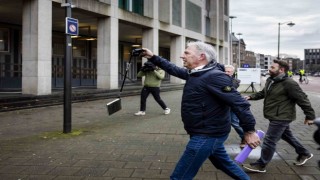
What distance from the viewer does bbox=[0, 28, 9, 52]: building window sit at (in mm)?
23062

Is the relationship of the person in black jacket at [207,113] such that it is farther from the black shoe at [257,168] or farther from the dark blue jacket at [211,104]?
the black shoe at [257,168]

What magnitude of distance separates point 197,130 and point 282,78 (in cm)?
263

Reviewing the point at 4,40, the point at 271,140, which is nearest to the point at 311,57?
the point at 4,40

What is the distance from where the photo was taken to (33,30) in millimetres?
15562

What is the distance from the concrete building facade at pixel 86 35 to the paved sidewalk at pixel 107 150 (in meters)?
4.85

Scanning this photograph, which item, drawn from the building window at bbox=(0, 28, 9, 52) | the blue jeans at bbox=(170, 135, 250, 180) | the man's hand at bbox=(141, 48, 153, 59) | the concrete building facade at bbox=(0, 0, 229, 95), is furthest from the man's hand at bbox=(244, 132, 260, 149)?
the building window at bbox=(0, 28, 9, 52)

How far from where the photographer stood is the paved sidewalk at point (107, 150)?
548 centimetres

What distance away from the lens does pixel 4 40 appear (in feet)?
76.4

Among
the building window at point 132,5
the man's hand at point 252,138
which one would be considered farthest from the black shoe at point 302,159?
the building window at point 132,5

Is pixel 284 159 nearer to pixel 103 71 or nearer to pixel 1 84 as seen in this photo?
pixel 103 71

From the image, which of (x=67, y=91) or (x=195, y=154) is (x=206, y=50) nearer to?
(x=195, y=154)

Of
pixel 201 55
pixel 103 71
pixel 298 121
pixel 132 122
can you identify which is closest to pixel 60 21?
pixel 103 71

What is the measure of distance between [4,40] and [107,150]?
18.8m

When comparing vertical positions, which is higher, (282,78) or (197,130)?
(282,78)
